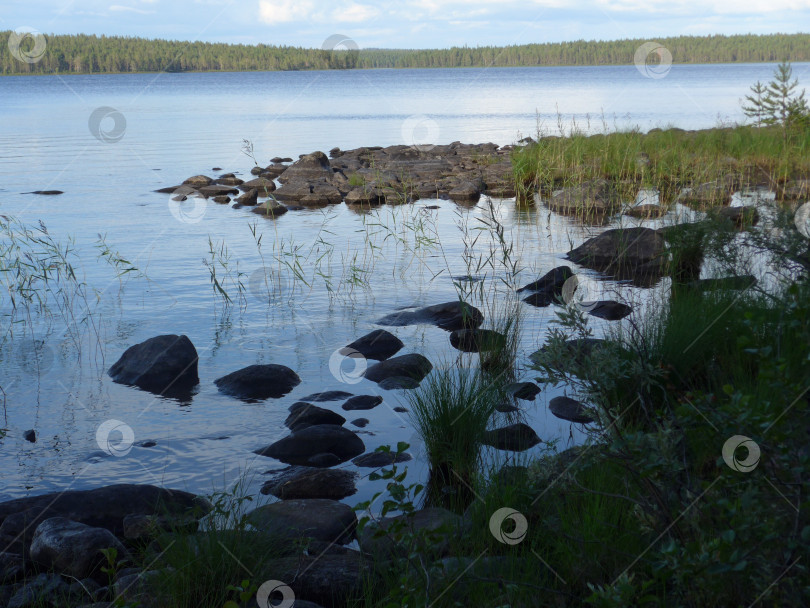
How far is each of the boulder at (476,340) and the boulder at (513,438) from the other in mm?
1174

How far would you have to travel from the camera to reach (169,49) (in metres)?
94.8

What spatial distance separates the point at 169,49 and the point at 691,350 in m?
100

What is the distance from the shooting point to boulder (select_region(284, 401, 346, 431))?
5560 millimetres

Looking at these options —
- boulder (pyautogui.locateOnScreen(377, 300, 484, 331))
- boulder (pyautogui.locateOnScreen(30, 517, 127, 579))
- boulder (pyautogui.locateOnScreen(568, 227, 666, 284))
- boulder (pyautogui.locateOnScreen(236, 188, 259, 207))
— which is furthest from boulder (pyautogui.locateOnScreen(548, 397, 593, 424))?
boulder (pyautogui.locateOnScreen(236, 188, 259, 207))

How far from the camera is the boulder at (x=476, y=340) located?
639cm

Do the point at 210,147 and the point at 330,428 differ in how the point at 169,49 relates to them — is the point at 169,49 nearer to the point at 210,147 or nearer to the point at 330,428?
the point at 210,147

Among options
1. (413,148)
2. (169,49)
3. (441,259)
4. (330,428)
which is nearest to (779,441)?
(330,428)

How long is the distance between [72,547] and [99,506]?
61cm

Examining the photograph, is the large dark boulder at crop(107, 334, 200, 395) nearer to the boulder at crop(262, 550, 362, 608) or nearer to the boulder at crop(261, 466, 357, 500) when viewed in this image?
the boulder at crop(261, 466, 357, 500)

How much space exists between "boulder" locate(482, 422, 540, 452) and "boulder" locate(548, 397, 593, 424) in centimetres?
48

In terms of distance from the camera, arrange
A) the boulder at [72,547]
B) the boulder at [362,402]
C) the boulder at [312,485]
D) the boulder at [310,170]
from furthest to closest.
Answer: the boulder at [310,170]
the boulder at [362,402]
the boulder at [312,485]
the boulder at [72,547]

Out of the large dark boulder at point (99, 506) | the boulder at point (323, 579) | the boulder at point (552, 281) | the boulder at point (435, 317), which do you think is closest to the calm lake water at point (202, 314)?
the boulder at point (435, 317)

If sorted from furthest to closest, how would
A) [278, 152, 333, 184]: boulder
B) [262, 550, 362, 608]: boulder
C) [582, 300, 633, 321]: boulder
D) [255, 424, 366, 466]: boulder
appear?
[278, 152, 333, 184]: boulder → [582, 300, 633, 321]: boulder → [255, 424, 366, 466]: boulder → [262, 550, 362, 608]: boulder

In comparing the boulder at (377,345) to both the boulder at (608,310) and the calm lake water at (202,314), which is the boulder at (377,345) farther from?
the boulder at (608,310)
